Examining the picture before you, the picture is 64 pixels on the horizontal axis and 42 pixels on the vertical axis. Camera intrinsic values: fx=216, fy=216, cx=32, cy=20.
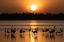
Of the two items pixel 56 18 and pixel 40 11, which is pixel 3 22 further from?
pixel 56 18

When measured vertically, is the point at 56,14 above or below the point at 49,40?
above

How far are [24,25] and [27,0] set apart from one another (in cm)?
42

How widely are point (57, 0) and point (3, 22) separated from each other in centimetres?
97

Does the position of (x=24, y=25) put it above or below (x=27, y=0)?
below

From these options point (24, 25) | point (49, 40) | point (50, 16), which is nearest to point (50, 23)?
point (50, 16)

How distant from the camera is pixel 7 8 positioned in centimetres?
362

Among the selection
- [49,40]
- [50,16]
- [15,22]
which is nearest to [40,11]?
[50,16]

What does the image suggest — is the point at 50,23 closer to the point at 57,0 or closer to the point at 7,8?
the point at 57,0

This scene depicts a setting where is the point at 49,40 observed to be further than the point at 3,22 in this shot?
No

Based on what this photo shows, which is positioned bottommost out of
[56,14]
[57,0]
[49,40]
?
[49,40]

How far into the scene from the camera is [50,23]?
3455mm

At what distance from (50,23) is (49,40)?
1.25 m

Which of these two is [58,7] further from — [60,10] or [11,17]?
[11,17]

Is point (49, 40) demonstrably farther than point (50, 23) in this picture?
No
